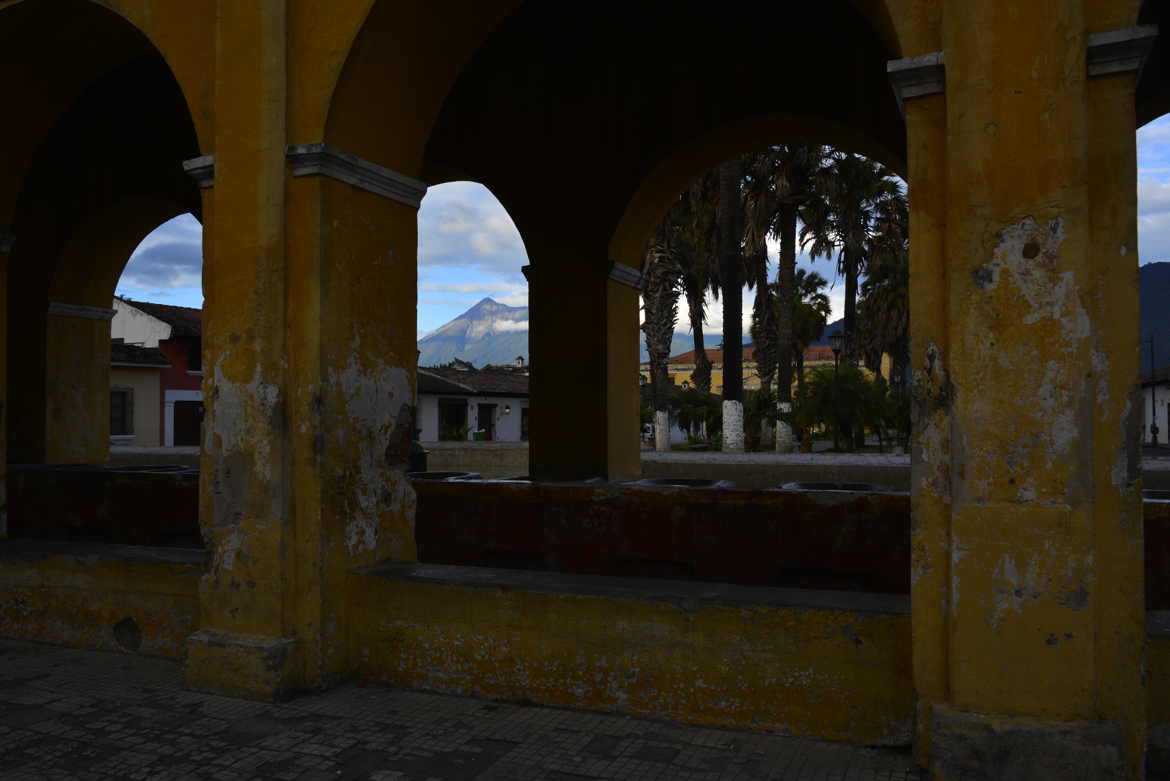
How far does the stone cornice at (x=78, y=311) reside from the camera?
10.5 m

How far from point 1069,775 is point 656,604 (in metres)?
1.66

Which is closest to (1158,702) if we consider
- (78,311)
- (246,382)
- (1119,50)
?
(1119,50)

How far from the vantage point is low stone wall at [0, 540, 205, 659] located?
4.93m

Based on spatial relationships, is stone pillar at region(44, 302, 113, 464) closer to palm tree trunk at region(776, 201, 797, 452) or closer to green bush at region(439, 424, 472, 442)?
palm tree trunk at region(776, 201, 797, 452)

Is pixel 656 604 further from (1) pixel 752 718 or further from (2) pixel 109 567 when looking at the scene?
(2) pixel 109 567

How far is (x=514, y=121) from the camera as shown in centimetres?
912

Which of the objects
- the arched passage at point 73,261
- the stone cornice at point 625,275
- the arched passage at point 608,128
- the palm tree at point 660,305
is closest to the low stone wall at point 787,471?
the arched passage at point 608,128

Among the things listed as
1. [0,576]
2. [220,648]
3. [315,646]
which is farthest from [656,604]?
[0,576]

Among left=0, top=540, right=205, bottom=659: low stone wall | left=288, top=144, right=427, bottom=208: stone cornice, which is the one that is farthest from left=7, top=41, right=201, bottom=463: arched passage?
left=288, top=144, right=427, bottom=208: stone cornice

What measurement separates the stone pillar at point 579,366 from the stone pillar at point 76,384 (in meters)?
5.77

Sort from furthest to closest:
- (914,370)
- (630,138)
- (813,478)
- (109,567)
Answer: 1. (813,478)
2. (630,138)
3. (109,567)
4. (914,370)

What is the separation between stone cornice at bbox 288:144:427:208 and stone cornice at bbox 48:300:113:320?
298 inches

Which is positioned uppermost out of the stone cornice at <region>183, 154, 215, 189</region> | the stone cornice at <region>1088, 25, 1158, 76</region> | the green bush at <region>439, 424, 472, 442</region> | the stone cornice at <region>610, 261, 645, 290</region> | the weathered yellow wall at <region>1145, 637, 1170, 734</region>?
the stone cornice at <region>610, 261, 645, 290</region>

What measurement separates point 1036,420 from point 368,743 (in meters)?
2.96
